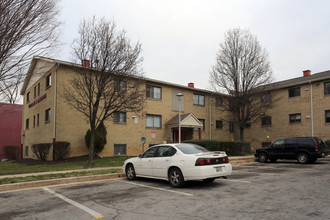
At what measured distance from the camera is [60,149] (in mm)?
18875

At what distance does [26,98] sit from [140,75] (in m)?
18.5

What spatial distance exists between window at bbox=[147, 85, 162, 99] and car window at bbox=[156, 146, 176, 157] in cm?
1554

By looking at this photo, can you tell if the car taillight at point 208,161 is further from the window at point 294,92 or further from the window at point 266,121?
the window at point 266,121

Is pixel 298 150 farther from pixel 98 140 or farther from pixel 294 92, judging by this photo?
pixel 294 92

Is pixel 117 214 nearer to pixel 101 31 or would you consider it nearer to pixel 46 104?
pixel 101 31

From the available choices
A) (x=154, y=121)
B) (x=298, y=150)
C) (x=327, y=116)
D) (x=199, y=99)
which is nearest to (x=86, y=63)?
(x=154, y=121)

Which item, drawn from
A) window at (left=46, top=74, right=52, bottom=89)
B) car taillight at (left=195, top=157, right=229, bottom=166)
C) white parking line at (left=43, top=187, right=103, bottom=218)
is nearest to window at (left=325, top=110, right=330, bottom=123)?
car taillight at (left=195, top=157, right=229, bottom=166)

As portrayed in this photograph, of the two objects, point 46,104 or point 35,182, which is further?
point 46,104

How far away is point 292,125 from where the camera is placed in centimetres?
2814

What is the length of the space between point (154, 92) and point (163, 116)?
7.94ft

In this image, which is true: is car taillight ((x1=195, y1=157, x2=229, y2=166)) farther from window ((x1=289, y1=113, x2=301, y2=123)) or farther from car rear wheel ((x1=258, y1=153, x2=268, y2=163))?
window ((x1=289, y1=113, x2=301, y2=123))

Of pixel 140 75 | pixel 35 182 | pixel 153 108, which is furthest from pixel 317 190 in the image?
pixel 153 108

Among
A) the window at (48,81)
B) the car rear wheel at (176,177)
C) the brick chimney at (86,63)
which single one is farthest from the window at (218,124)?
the car rear wheel at (176,177)

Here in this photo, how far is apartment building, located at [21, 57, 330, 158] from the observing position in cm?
2044
